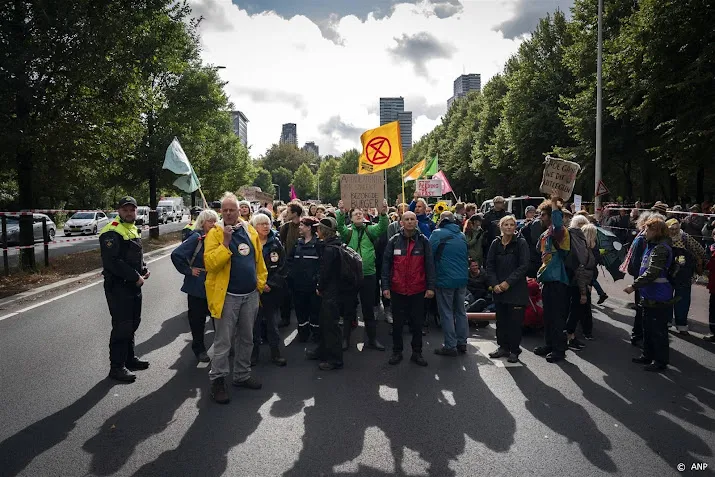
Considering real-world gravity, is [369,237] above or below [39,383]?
above

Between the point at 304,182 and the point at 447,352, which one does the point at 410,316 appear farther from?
the point at 304,182

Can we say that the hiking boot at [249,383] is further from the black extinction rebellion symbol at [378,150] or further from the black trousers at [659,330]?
the black extinction rebellion symbol at [378,150]

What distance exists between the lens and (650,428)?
171 inches

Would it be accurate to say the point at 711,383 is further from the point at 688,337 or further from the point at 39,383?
the point at 39,383

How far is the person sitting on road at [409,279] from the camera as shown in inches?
247

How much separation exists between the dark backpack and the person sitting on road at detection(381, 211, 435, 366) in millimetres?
376

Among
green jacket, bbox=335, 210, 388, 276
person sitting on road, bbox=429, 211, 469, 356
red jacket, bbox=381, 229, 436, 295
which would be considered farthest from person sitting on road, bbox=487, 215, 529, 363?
green jacket, bbox=335, 210, 388, 276

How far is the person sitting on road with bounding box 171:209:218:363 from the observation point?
564cm

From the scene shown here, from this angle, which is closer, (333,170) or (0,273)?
(0,273)

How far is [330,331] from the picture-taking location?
6008 millimetres

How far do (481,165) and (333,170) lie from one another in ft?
240

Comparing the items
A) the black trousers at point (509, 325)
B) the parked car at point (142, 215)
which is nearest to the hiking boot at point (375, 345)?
the black trousers at point (509, 325)

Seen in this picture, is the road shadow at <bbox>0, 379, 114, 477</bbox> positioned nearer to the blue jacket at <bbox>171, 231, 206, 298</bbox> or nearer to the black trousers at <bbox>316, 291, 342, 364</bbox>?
the blue jacket at <bbox>171, 231, 206, 298</bbox>

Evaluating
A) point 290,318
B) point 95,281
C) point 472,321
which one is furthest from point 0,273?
point 472,321
